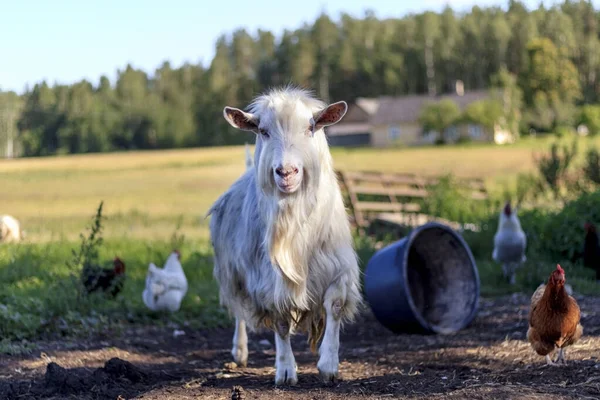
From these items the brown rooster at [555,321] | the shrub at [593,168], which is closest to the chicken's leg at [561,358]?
the brown rooster at [555,321]

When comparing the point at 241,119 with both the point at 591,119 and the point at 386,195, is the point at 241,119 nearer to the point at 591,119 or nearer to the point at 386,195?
the point at 386,195

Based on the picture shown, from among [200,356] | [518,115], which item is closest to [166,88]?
[518,115]

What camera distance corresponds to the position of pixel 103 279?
8914 millimetres

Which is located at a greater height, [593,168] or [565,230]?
[593,168]

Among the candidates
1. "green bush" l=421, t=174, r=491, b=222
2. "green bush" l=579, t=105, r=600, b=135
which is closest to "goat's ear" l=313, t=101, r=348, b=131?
"green bush" l=421, t=174, r=491, b=222

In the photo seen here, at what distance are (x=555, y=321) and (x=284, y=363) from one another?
2002mm

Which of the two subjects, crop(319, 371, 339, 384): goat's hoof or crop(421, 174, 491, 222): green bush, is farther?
crop(421, 174, 491, 222): green bush

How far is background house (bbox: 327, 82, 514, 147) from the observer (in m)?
79.9

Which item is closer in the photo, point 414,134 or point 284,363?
point 284,363

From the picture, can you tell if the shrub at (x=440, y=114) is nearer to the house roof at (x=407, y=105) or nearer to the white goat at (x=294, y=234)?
the house roof at (x=407, y=105)

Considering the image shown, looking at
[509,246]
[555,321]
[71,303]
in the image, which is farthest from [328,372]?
[509,246]

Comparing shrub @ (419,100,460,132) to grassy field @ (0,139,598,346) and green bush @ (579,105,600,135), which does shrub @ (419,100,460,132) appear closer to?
green bush @ (579,105,600,135)

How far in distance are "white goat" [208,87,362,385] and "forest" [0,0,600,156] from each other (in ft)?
212

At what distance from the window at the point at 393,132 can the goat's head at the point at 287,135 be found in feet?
270
